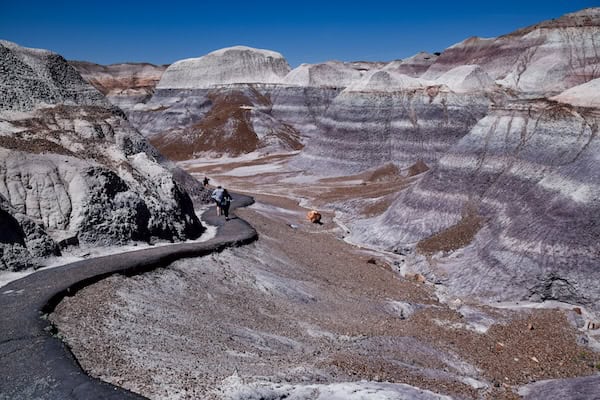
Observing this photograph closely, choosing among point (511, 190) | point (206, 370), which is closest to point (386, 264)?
Result: point (511, 190)

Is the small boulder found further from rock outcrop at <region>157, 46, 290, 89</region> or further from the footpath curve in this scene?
rock outcrop at <region>157, 46, 290, 89</region>

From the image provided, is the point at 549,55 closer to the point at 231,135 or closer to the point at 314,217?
the point at 231,135

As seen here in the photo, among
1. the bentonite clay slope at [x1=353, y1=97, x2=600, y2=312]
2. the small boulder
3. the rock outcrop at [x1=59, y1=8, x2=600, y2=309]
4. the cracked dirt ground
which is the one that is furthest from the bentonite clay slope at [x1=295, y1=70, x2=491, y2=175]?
the cracked dirt ground

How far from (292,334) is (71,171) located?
35.1 feet

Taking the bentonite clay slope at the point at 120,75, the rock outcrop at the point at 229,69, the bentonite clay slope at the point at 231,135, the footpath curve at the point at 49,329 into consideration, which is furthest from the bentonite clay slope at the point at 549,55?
the bentonite clay slope at the point at 120,75

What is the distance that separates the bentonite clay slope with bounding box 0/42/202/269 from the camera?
756 inches

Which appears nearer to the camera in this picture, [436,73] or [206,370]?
[206,370]

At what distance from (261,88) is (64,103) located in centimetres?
7516

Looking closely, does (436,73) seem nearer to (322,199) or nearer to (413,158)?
(413,158)

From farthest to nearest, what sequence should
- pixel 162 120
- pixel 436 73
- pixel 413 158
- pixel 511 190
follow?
pixel 162 120, pixel 436 73, pixel 413 158, pixel 511 190

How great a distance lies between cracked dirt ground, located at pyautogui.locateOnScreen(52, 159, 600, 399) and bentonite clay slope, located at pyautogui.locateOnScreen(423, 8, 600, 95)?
47.0m

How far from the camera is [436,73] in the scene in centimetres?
9162

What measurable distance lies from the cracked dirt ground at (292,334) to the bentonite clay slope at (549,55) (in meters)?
47.0

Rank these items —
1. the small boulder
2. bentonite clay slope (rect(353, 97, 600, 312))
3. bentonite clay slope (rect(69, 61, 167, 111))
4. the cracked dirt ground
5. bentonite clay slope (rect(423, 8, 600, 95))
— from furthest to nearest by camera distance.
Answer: bentonite clay slope (rect(69, 61, 167, 111))
bentonite clay slope (rect(423, 8, 600, 95))
the small boulder
bentonite clay slope (rect(353, 97, 600, 312))
the cracked dirt ground
